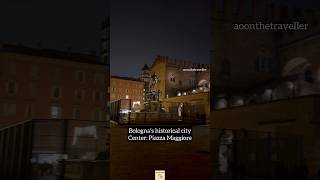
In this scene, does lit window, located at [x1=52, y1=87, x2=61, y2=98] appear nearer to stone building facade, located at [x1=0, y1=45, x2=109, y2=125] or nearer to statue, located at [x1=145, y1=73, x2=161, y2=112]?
stone building facade, located at [x1=0, y1=45, x2=109, y2=125]

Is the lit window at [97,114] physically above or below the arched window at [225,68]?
below

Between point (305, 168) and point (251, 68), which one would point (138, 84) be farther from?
point (305, 168)

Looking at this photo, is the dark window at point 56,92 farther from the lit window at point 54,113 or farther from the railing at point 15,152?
the railing at point 15,152

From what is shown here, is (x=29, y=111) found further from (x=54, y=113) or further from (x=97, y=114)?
(x=97, y=114)

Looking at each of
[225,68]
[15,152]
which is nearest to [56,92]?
[15,152]

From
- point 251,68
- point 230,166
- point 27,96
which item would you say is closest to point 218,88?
point 251,68

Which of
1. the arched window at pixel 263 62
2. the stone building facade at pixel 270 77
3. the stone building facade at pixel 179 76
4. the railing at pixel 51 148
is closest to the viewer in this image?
the railing at pixel 51 148

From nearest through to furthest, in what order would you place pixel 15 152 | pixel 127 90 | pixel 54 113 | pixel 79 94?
pixel 127 90 → pixel 15 152 → pixel 54 113 → pixel 79 94

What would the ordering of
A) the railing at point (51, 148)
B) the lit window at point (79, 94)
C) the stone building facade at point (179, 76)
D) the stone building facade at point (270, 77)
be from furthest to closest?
the lit window at point (79, 94) < the stone building facade at point (270, 77) < the stone building facade at point (179, 76) < the railing at point (51, 148)

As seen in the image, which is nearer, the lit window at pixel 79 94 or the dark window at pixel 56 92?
the dark window at pixel 56 92

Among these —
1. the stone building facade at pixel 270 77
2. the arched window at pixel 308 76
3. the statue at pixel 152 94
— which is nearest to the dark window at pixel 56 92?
the statue at pixel 152 94

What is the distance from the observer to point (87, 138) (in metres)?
5.07

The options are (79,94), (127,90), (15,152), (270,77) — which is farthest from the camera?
(270,77)

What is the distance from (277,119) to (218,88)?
75 cm
